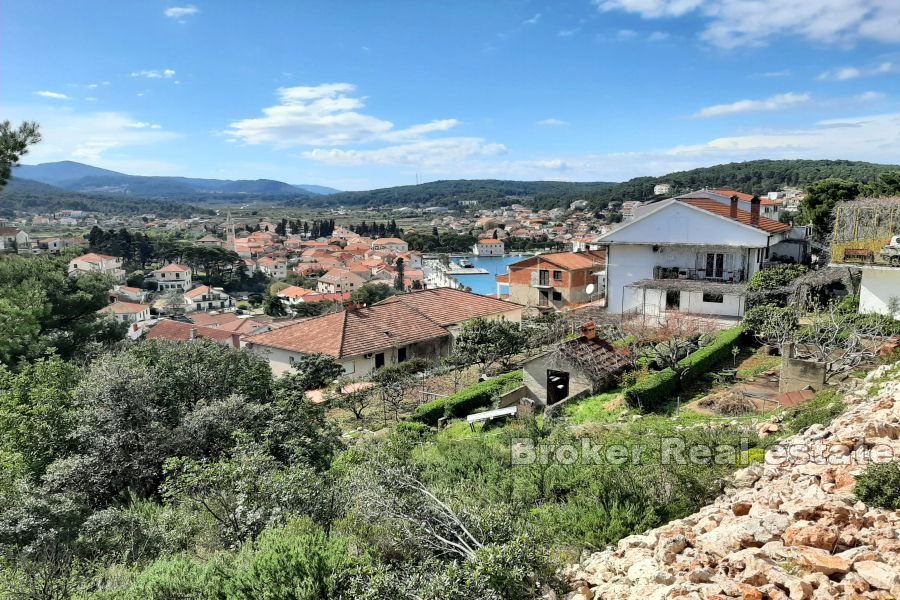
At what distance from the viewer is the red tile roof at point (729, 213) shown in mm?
26578

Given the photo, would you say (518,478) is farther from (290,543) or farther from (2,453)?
(2,453)

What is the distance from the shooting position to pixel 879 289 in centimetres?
1678

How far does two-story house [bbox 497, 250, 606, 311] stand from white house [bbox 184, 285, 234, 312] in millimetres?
59939

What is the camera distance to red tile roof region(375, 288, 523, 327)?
27242 millimetres

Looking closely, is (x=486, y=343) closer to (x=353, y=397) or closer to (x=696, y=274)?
(x=353, y=397)

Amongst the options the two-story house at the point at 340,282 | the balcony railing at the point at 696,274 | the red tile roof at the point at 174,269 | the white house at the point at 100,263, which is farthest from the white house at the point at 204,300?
the balcony railing at the point at 696,274

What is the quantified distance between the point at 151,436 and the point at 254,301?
3415 inches

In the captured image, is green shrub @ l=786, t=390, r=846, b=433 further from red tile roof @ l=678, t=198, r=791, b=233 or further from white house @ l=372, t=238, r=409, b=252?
white house @ l=372, t=238, r=409, b=252

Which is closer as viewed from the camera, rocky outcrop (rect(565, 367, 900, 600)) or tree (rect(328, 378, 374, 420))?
rocky outcrop (rect(565, 367, 900, 600))

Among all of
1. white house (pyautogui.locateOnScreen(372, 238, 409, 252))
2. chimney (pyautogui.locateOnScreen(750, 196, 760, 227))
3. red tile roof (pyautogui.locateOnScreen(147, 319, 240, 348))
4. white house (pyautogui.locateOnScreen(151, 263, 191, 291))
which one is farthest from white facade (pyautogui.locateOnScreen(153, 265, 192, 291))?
chimney (pyautogui.locateOnScreen(750, 196, 760, 227))

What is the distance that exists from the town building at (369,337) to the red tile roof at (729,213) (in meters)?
11.3

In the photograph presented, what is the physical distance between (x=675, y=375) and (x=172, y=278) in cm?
10037

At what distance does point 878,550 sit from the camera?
14.6 feet

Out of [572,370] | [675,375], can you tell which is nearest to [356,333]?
[572,370]
